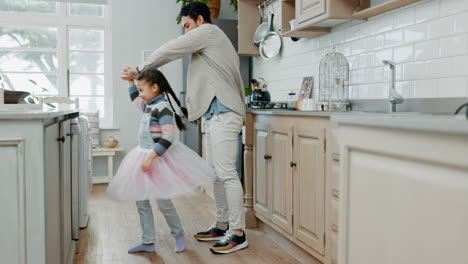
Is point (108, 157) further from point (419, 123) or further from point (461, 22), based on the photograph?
point (419, 123)

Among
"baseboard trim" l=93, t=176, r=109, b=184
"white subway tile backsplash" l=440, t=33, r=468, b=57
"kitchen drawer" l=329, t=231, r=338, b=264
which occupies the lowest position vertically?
"baseboard trim" l=93, t=176, r=109, b=184

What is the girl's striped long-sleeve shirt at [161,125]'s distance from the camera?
262 centimetres

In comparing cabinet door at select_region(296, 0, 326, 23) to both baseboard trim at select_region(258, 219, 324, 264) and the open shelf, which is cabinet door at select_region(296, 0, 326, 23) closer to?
the open shelf

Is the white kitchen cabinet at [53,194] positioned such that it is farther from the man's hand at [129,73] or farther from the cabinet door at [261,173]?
the cabinet door at [261,173]

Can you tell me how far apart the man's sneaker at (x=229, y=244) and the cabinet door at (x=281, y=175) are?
25cm

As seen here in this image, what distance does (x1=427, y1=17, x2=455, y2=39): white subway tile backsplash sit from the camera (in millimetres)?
2145

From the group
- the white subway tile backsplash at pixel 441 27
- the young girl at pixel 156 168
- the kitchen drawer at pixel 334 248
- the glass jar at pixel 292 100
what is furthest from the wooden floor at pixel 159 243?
the white subway tile backsplash at pixel 441 27

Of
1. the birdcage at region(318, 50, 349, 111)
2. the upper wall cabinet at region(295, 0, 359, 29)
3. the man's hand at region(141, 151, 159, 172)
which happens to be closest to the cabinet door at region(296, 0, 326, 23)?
the upper wall cabinet at region(295, 0, 359, 29)

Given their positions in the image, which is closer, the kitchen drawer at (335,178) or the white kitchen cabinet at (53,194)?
the white kitchen cabinet at (53,194)

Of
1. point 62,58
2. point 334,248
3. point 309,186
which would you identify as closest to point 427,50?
point 309,186

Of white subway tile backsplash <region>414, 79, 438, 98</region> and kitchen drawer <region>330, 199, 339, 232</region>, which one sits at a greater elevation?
white subway tile backsplash <region>414, 79, 438, 98</region>

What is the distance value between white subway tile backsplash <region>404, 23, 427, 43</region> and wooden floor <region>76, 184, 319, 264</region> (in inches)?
51.1

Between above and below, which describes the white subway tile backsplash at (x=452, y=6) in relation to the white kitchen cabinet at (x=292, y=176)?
above

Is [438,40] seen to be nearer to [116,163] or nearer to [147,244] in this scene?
[147,244]
